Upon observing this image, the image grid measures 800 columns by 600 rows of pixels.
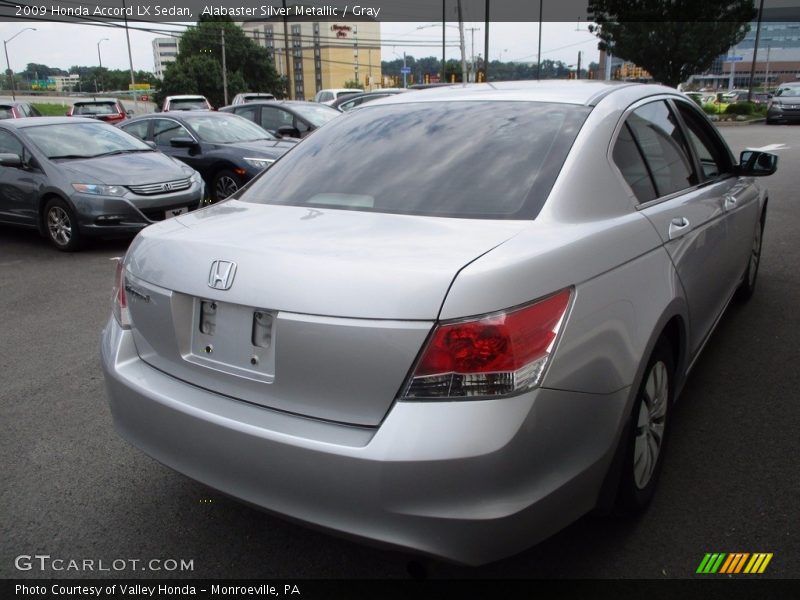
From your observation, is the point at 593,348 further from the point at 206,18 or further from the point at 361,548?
the point at 206,18

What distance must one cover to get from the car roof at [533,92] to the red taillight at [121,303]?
1.51 m

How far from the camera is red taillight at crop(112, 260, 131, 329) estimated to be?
255cm

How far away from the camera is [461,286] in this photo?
186cm

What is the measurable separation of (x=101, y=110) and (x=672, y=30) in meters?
26.1

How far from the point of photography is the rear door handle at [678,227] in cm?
276

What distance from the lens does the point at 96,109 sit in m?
24.7

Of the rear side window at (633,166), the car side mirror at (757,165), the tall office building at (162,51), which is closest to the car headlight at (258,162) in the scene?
the car side mirror at (757,165)

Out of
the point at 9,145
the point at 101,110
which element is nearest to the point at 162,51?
the point at 101,110

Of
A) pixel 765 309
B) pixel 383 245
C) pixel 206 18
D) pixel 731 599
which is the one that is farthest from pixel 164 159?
pixel 206 18

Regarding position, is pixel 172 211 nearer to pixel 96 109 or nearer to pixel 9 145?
pixel 9 145

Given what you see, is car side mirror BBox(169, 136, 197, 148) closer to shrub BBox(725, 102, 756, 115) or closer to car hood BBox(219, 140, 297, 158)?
car hood BBox(219, 140, 297, 158)

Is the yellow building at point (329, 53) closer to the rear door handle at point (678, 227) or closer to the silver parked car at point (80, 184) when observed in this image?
the silver parked car at point (80, 184)

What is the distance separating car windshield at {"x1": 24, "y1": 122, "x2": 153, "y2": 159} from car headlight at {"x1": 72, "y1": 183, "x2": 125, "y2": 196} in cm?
80

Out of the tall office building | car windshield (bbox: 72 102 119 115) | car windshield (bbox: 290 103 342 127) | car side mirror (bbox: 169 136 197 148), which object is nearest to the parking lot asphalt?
car side mirror (bbox: 169 136 197 148)
